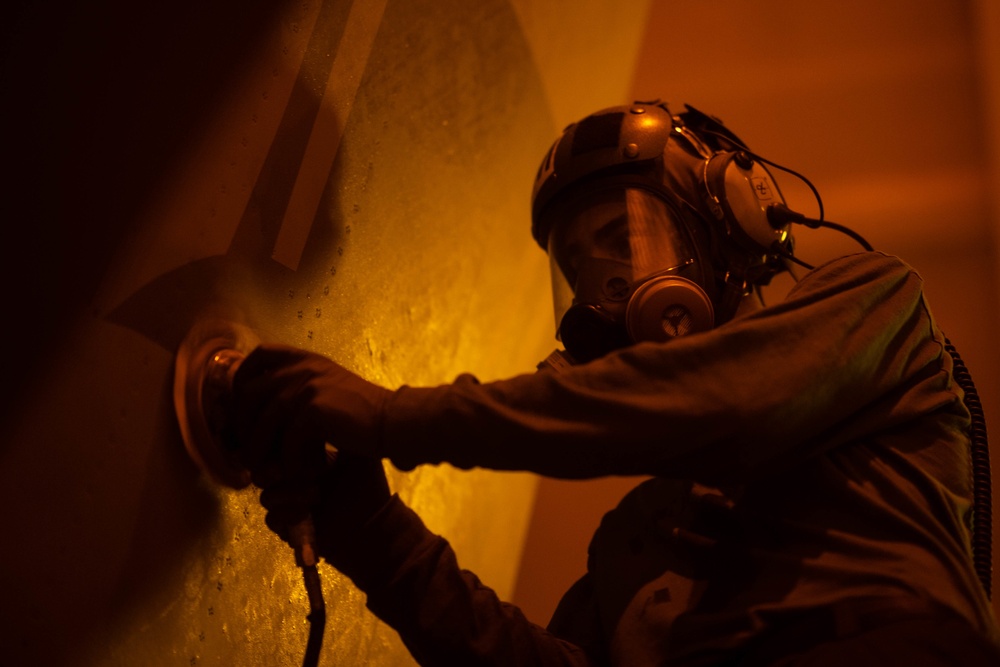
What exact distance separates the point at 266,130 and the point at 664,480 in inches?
26.1

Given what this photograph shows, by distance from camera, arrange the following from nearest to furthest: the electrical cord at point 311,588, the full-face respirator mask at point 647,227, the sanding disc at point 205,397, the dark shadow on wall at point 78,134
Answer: the dark shadow on wall at point 78,134
the electrical cord at point 311,588
the sanding disc at point 205,397
the full-face respirator mask at point 647,227

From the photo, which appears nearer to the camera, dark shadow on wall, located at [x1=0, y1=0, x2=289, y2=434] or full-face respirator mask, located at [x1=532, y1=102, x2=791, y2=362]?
dark shadow on wall, located at [x1=0, y1=0, x2=289, y2=434]

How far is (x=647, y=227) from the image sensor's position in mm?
1279

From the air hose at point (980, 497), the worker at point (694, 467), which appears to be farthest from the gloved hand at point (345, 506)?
the air hose at point (980, 497)

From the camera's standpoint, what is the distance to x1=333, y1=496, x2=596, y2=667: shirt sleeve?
1028 millimetres

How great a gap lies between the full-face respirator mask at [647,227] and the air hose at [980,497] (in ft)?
0.98

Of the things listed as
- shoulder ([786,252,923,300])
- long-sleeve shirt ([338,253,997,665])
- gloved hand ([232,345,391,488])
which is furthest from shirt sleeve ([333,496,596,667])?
shoulder ([786,252,923,300])

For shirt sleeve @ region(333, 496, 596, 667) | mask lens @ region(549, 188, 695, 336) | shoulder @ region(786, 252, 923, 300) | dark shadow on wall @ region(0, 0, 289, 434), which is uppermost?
dark shadow on wall @ region(0, 0, 289, 434)

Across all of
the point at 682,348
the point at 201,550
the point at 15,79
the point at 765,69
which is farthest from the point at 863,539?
the point at 765,69

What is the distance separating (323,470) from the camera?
3.23 ft

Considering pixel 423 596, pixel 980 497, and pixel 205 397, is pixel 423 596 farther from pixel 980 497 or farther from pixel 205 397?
pixel 980 497

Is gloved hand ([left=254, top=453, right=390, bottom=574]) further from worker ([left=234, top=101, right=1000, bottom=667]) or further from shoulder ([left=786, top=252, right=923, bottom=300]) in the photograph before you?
shoulder ([left=786, top=252, right=923, bottom=300])

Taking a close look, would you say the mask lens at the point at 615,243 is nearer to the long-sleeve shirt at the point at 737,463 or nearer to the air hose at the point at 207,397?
the long-sleeve shirt at the point at 737,463

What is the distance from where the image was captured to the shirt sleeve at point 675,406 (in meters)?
0.86
